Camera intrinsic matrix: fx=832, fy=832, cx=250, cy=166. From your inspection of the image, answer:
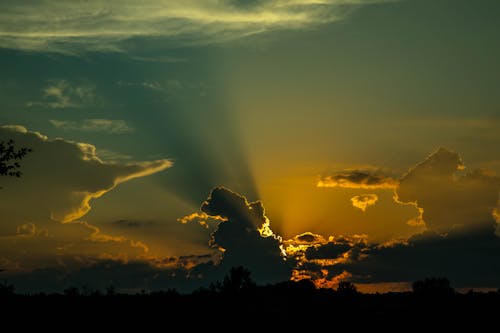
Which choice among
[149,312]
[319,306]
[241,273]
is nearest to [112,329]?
[149,312]

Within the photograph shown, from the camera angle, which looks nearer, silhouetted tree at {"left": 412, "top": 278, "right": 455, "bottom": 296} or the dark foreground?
the dark foreground

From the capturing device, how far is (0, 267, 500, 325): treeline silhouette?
71500mm

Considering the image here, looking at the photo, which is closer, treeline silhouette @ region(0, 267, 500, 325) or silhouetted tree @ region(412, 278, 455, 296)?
treeline silhouette @ region(0, 267, 500, 325)

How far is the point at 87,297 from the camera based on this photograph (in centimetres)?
8219

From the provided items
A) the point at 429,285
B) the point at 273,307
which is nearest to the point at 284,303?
the point at 273,307

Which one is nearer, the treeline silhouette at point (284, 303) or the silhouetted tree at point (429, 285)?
the treeline silhouette at point (284, 303)

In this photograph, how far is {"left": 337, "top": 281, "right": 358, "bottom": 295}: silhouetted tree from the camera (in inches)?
3322

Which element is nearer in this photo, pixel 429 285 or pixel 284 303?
pixel 284 303

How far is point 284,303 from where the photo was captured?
77.7 metres

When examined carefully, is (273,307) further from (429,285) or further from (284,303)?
(429,285)

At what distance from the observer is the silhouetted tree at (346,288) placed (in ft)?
277

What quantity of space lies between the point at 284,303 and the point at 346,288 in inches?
499

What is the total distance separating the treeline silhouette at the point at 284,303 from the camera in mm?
71500

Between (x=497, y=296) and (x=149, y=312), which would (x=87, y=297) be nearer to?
(x=149, y=312)
